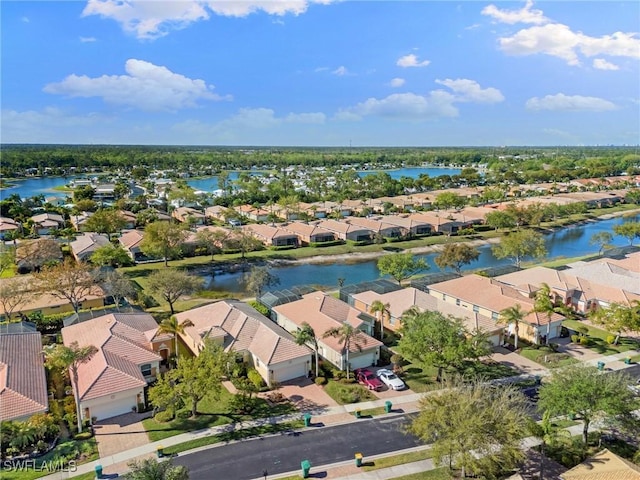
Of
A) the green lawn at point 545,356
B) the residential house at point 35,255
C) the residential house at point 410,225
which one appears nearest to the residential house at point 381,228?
the residential house at point 410,225

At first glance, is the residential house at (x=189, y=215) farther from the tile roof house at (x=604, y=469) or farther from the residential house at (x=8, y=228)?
the tile roof house at (x=604, y=469)

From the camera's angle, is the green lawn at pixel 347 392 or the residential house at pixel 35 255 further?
the residential house at pixel 35 255

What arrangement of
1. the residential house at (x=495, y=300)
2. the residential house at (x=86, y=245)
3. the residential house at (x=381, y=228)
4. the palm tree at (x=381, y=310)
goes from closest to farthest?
1. the palm tree at (x=381, y=310)
2. the residential house at (x=495, y=300)
3. the residential house at (x=86, y=245)
4. the residential house at (x=381, y=228)

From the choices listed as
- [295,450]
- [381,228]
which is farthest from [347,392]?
[381,228]

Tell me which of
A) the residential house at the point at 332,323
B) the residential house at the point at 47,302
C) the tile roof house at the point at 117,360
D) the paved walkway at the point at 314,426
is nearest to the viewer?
the paved walkway at the point at 314,426

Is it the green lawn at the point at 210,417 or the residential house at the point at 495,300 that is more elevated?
the residential house at the point at 495,300

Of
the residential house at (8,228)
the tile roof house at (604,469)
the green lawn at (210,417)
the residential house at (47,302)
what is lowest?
the green lawn at (210,417)

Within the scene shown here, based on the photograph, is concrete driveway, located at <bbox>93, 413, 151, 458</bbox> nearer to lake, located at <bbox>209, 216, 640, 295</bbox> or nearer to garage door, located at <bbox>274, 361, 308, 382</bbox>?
garage door, located at <bbox>274, 361, 308, 382</bbox>

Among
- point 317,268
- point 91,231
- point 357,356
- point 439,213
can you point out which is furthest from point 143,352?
point 439,213
